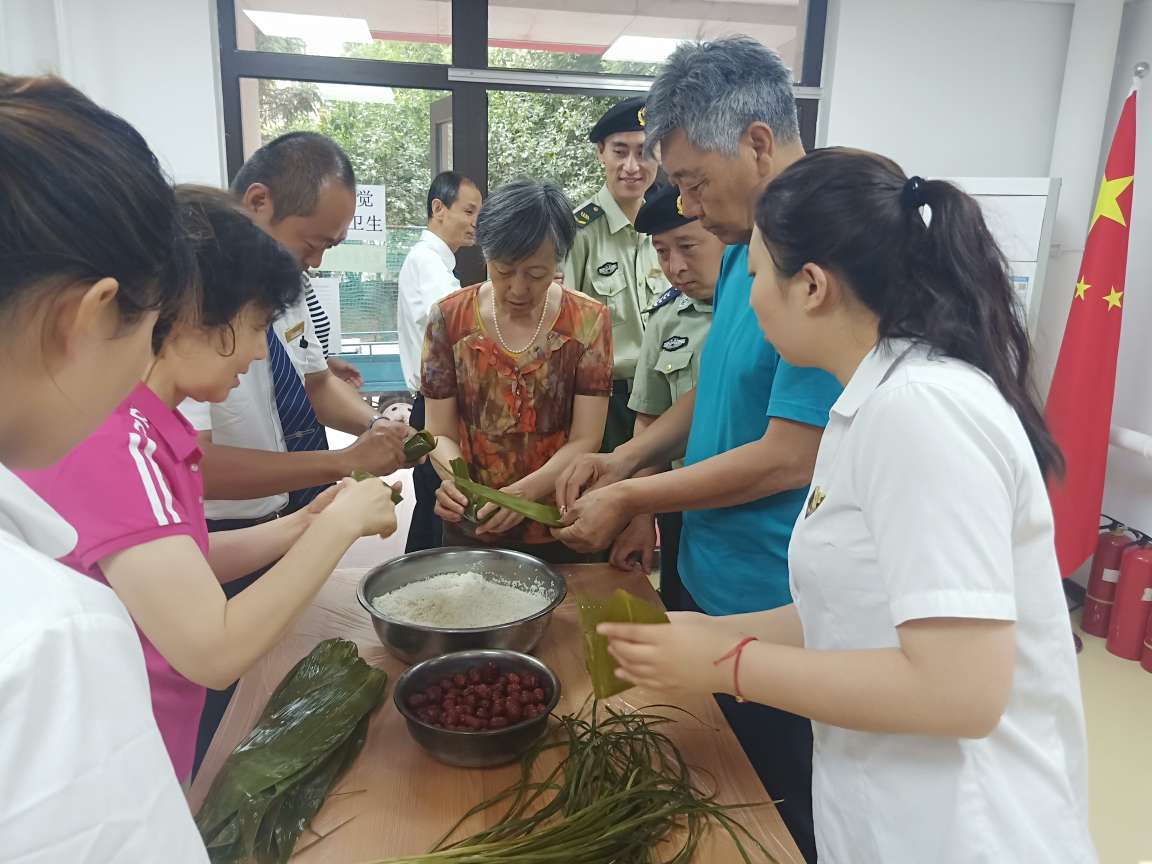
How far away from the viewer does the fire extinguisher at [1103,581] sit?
147 inches

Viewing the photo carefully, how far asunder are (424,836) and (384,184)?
428 centimetres

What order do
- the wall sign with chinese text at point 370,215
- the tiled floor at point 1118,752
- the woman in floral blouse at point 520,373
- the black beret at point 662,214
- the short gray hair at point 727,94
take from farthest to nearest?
1. the wall sign with chinese text at point 370,215
2. the tiled floor at point 1118,752
3. the black beret at point 662,214
4. the woman in floral blouse at point 520,373
5. the short gray hair at point 727,94

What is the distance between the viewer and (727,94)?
1.53 m

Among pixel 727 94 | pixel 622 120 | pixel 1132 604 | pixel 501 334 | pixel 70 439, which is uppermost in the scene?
pixel 622 120

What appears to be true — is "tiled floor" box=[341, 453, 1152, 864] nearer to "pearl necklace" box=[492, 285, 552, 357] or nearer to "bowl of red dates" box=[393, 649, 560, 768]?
"bowl of red dates" box=[393, 649, 560, 768]

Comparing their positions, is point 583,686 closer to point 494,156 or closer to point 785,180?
point 785,180

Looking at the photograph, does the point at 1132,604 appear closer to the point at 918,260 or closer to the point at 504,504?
the point at 504,504

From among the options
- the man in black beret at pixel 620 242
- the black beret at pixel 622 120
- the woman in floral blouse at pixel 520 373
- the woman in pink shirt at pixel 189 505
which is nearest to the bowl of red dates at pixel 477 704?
the woman in pink shirt at pixel 189 505

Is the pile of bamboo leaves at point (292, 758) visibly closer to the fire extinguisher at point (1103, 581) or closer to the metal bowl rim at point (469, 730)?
the metal bowl rim at point (469, 730)

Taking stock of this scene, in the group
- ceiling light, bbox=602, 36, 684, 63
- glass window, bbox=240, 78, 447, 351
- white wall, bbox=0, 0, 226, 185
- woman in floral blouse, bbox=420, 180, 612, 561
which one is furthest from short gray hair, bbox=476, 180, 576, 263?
ceiling light, bbox=602, 36, 684, 63

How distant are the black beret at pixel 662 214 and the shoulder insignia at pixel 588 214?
108 centimetres

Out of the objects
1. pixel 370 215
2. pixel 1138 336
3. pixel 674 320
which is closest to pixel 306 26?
pixel 370 215

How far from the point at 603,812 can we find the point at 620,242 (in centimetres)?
273

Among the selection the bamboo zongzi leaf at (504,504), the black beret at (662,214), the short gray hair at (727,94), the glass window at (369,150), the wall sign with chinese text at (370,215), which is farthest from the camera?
the wall sign with chinese text at (370,215)
